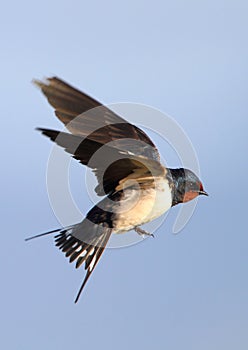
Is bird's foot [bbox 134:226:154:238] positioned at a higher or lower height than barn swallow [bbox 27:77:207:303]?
lower

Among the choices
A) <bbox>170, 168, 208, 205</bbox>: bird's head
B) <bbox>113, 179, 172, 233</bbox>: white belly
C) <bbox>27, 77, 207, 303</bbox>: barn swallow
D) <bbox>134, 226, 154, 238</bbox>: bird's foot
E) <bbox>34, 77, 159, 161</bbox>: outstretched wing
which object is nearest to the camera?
<bbox>34, 77, 159, 161</bbox>: outstretched wing

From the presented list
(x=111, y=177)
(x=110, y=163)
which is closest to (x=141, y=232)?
(x=111, y=177)

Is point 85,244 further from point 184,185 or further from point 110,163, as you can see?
point 184,185

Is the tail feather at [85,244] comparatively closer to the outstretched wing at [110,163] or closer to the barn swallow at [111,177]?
the barn swallow at [111,177]

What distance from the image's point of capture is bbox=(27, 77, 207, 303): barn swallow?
577 centimetres

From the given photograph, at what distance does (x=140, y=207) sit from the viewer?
20.8ft

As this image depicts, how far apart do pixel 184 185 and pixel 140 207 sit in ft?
2.29

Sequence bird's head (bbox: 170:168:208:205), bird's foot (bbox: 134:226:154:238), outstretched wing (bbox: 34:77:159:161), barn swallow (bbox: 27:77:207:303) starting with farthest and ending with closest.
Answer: bird's head (bbox: 170:168:208:205)
bird's foot (bbox: 134:226:154:238)
barn swallow (bbox: 27:77:207:303)
outstretched wing (bbox: 34:77:159:161)

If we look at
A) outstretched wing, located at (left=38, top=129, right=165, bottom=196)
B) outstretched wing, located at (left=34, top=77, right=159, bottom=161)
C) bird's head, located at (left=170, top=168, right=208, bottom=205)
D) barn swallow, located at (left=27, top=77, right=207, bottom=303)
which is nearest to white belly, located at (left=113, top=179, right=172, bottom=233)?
barn swallow, located at (left=27, top=77, right=207, bottom=303)

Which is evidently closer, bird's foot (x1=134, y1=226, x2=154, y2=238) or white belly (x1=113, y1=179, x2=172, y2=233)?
white belly (x1=113, y1=179, x2=172, y2=233)

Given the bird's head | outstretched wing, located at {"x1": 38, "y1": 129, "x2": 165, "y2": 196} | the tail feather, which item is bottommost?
the tail feather

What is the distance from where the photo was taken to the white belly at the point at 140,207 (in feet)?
20.8

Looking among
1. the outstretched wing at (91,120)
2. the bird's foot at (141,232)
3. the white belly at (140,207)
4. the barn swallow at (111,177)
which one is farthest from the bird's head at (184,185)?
the outstretched wing at (91,120)

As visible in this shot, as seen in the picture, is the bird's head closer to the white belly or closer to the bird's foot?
the white belly
